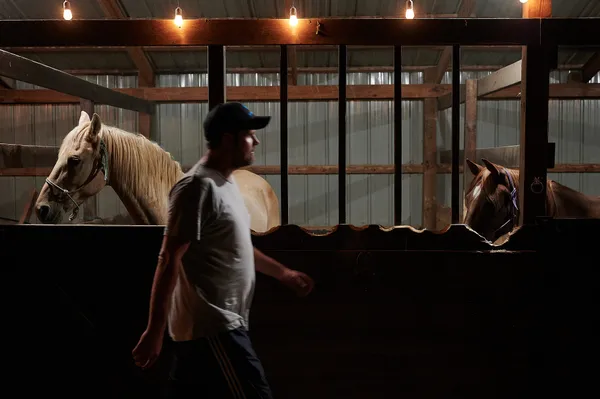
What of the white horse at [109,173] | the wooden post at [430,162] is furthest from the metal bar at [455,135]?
the wooden post at [430,162]

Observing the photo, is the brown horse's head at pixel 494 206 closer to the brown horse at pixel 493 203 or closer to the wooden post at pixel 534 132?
the brown horse at pixel 493 203

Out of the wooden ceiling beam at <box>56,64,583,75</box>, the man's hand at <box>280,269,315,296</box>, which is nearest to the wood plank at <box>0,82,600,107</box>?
the wooden ceiling beam at <box>56,64,583,75</box>

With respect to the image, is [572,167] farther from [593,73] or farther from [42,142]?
[42,142]

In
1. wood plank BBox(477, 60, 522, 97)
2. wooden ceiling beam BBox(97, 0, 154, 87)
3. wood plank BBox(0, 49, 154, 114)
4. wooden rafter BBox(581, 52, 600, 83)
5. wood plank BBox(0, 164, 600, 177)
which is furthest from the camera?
wood plank BBox(0, 164, 600, 177)

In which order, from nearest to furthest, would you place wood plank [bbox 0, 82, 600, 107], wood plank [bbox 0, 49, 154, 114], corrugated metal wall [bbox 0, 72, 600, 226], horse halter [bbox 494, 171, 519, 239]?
horse halter [bbox 494, 171, 519, 239] < wood plank [bbox 0, 49, 154, 114] < wood plank [bbox 0, 82, 600, 107] < corrugated metal wall [bbox 0, 72, 600, 226]

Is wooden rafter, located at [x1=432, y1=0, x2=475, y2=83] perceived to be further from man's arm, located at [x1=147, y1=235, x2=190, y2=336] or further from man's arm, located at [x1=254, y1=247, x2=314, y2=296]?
man's arm, located at [x1=147, y1=235, x2=190, y2=336]

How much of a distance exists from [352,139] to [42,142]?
4819 millimetres

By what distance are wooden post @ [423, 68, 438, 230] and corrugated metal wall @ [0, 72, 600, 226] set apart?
0.34 m

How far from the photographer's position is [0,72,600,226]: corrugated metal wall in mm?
6938

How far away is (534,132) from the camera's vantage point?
2469mm

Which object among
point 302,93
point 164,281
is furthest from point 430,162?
point 164,281

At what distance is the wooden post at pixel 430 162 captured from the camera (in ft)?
21.4

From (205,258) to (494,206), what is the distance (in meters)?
2.26

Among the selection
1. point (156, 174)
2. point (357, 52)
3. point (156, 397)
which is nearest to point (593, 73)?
point (357, 52)
